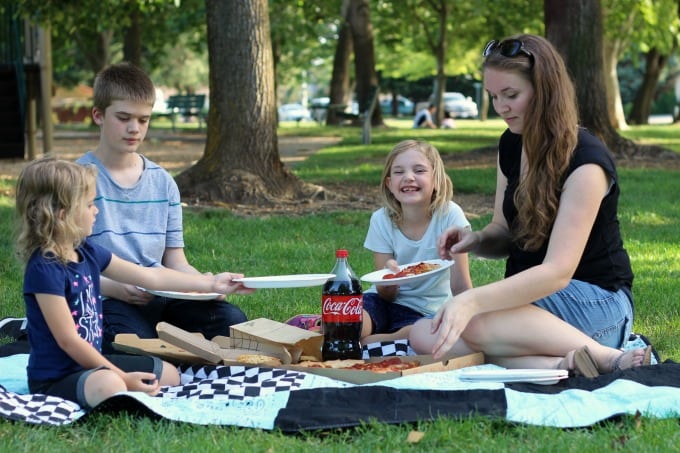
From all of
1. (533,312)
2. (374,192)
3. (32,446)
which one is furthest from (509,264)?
(374,192)

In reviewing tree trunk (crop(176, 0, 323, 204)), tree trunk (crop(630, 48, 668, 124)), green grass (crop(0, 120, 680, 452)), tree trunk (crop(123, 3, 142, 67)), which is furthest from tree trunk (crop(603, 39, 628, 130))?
tree trunk (crop(176, 0, 323, 204))

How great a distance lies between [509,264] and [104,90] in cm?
200

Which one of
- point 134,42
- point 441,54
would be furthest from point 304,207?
point 441,54

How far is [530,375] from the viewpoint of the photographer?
390cm

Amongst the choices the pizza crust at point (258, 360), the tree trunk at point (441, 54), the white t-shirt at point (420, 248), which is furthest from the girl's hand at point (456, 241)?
the tree trunk at point (441, 54)

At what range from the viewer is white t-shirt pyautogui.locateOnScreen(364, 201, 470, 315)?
4930 millimetres

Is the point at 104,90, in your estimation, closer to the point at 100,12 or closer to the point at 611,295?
the point at 611,295

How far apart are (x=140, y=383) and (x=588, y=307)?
6.07 feet

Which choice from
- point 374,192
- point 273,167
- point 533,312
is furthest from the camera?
point 374,192

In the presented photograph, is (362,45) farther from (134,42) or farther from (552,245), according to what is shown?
(552,245)

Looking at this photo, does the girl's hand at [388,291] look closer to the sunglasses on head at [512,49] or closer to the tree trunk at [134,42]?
the sunglasses on head at [512,49]

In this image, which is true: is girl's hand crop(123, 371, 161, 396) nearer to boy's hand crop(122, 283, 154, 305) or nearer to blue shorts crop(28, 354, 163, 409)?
blue shorts crop(28, 354, 163, 409)

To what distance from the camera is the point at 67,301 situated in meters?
3.71

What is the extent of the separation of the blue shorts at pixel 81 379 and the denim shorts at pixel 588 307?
1.62 meters
